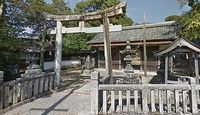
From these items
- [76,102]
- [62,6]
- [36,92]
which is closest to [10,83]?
[36,92]

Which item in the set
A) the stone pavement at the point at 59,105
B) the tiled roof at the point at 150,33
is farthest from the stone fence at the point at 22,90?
the tiled roof at the point at 150,33

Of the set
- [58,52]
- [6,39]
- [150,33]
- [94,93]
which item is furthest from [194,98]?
[150,33]

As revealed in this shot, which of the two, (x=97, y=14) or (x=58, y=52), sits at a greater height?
(x=97, y=14)

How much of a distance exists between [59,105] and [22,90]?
65.0 inches

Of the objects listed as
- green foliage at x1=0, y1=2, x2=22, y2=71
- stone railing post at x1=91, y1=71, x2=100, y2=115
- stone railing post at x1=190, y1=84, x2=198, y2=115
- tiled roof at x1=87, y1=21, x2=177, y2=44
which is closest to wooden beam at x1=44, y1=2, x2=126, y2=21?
green foliage at x1=0, y1=2, x2=22, y2=71

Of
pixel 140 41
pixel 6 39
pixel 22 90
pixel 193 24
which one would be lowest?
pixel 22 90

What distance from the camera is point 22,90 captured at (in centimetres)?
851

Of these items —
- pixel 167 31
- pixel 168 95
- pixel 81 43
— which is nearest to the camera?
pixel 168 95

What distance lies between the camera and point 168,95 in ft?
21.1

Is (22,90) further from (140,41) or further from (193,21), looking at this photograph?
(140,41)

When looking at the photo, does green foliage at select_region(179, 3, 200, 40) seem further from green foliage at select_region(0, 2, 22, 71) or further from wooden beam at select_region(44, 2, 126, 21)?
green foliage at select_region(0, 2, 22, 71)

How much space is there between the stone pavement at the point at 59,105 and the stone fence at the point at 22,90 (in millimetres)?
325

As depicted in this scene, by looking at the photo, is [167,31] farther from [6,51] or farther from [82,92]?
[6,51]

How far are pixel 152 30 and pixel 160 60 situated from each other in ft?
14.4
